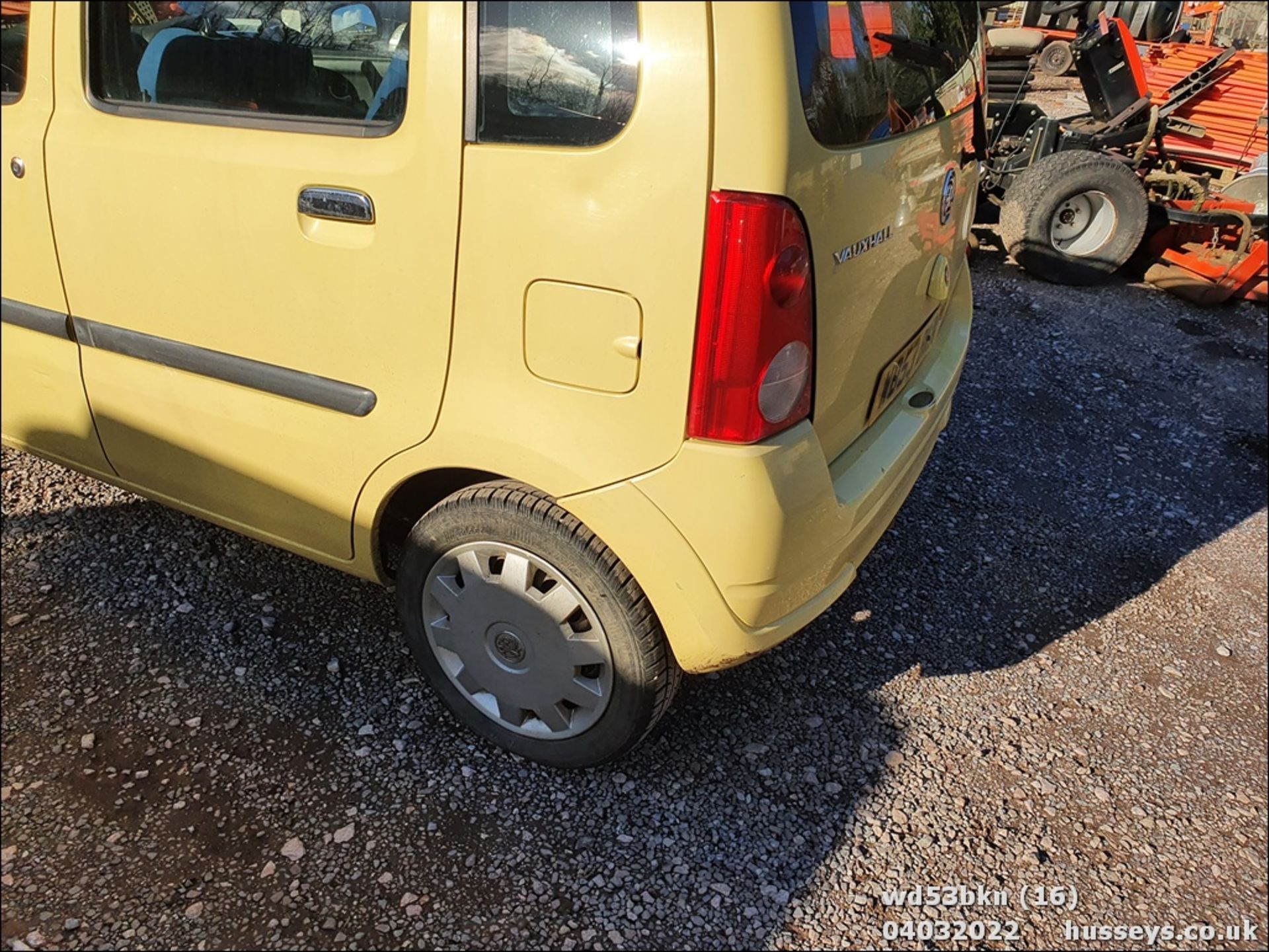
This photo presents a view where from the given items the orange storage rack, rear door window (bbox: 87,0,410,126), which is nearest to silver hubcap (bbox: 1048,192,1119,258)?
the orange storage rack

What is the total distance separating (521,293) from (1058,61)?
315 inches

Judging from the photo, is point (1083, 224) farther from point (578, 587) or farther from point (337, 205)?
point (337, 205)

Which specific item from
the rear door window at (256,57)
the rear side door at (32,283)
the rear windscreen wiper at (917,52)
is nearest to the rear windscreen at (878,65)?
the rear windscreen wiper at (917,52)

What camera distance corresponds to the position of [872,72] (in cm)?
176

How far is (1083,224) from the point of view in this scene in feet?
19.7

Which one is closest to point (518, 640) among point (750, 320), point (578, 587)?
point (578, 587)

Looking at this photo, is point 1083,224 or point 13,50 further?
point 1083,224

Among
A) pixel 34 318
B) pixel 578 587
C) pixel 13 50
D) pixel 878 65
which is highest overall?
pixel 878 65

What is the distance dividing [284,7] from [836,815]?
221 cm

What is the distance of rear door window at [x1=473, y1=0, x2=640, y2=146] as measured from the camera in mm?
1499

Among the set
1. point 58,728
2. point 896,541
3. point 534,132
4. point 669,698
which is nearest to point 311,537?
point 58,728

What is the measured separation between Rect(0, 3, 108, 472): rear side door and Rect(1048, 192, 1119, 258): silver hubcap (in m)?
5.59

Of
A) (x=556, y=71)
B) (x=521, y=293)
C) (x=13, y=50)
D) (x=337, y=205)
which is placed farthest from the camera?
(x=13, y=50)

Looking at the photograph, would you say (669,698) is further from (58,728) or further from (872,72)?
(58,728)
